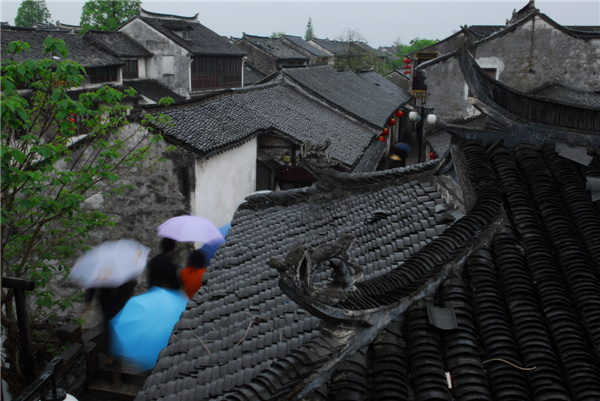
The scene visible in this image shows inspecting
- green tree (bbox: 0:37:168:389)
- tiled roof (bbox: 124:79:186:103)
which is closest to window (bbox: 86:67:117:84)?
tiled roof (bbox: 124:79:186:103)

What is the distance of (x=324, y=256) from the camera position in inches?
129

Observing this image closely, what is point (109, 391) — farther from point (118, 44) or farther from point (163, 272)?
point (118, 44)

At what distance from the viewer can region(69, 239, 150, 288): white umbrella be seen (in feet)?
22.9

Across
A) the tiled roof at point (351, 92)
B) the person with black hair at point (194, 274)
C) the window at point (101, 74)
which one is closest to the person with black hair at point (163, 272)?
the person with black hair at point (194, 274)

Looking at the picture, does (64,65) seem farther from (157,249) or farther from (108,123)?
(157,249)

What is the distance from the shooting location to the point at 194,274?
762 centimetres

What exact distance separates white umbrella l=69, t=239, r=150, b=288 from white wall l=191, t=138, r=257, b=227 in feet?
19.9

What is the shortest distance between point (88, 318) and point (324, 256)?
10.4 meters

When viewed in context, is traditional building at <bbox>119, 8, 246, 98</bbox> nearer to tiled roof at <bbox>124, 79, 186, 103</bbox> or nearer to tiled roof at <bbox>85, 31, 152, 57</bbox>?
tiled roof at <bbox>124, 79, 186, 103</bbox>

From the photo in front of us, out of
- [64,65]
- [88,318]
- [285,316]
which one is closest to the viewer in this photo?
[285,316]

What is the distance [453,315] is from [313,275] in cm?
99

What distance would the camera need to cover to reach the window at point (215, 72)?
1483 inches

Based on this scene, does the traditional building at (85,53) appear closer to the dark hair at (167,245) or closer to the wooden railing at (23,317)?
the dark hair at (167,245)

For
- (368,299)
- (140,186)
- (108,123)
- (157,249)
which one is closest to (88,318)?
(157,249)
